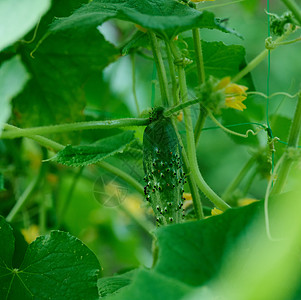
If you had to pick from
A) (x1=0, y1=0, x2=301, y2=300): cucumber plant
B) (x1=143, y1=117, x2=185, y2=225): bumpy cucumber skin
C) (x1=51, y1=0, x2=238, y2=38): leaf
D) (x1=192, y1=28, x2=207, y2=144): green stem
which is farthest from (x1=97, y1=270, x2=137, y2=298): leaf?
(x1=51, y1=0, x2=238, y2=38): leaf

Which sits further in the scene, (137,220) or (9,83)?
(137,220)

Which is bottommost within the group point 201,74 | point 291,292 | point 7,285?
point 7,285

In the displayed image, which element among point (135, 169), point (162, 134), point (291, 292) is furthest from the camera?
point (135, 169)

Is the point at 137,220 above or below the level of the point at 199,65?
below

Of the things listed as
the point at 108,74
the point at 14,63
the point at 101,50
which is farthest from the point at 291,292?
the point at 108,74

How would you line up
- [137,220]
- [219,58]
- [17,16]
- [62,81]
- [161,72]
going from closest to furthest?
[17,16] < [161,72] < [219,58] < [62,81] < [137,220]

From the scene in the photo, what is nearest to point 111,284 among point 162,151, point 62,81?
point 162,151

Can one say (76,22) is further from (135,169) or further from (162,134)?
(135,169)

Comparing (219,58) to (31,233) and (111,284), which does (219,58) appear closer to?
(111,284)
